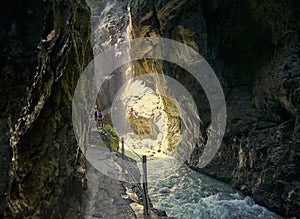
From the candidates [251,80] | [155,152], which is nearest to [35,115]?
[251,80]

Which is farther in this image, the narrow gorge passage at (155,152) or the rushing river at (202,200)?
the narrow gorge passage at (155,152)

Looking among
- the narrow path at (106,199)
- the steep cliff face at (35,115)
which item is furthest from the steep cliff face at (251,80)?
the steep cliff face at (35,115)

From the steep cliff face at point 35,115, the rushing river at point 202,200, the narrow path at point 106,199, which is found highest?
the steep cliff face at point 35,115

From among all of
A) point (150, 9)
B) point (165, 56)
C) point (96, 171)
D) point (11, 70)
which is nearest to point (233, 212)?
point (96, 171)

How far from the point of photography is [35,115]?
11.9 ft

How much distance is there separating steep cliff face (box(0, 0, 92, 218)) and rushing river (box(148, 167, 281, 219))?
3371 mm

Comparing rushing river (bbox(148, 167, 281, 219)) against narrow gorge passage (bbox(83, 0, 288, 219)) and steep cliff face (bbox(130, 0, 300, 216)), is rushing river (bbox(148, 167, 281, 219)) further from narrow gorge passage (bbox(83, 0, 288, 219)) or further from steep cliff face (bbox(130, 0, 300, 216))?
steep cliff face (bbox(130, 0, 300, 216))

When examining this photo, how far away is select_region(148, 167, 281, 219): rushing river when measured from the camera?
7.49 meters

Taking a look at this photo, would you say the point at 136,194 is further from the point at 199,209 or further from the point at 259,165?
the point at 259,165

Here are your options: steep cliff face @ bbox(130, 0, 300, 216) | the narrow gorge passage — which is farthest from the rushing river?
steep cliff face @ bbox(130, 0, 300, 216)

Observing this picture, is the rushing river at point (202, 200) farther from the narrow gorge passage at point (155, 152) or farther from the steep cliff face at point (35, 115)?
the steep cliff face at point (35, 115)

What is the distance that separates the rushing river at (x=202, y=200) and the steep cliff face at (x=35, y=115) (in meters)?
3.37

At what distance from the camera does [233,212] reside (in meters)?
7.61

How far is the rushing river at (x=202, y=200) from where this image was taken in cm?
749
